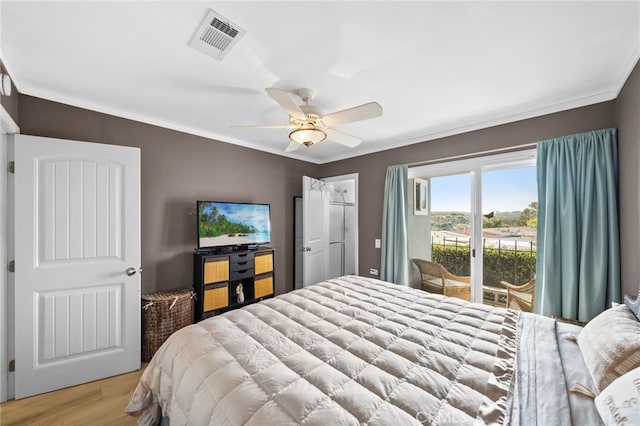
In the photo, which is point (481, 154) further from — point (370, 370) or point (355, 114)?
point (370, 370)

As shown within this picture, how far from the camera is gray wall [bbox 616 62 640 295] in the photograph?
177 cm

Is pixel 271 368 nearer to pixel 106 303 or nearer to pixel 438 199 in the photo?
pixel 106 303

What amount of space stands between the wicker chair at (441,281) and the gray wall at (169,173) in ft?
8.43

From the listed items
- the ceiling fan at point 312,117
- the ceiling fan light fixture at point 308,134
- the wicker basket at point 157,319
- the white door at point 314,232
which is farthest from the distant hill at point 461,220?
the wicker basket at point 157,319

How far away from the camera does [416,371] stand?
119 centimetres

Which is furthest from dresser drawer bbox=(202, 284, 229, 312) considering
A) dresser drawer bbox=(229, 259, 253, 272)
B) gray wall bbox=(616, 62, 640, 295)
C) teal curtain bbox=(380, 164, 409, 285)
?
gray wall bbox=(616, 62, 640, 295)

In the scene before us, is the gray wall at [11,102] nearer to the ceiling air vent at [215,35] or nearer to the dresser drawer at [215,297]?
the ceiling air vent at [215,35]

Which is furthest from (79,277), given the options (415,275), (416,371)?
(415,275)

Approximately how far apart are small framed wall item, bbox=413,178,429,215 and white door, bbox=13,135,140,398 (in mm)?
3394

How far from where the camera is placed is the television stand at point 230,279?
305 cm

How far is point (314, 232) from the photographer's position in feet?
13.9

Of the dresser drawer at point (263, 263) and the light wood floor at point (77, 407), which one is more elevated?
the dresser drawer at point (263, 263)

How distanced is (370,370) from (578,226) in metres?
2.45

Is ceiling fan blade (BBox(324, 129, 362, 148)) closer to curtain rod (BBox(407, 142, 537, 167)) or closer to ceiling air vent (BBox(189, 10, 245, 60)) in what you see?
ceiling air vent (BBox(189, 10, 245, 60))
